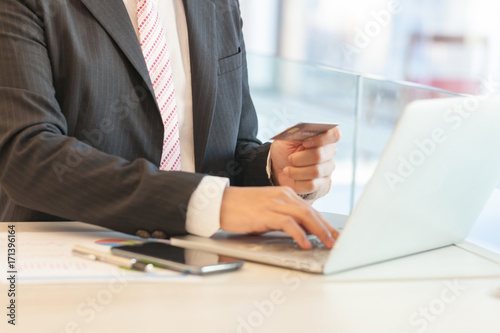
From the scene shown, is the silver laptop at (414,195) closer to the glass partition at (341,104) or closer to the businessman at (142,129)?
the businessman at (142,129)

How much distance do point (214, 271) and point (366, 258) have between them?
0.68 ft

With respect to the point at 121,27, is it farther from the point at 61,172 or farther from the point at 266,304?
the point at 266,304

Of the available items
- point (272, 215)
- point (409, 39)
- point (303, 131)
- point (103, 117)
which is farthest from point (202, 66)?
point (409, 39)

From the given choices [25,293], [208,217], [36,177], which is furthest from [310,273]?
[36,177]

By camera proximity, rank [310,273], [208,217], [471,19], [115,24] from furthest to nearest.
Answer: [471,19] < [115,24] < [208,217] < [310,273]

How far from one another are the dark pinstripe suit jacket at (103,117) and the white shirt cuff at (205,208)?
1 centimetres

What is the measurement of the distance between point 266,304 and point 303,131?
0.38 metres

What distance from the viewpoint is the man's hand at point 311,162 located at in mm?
1175

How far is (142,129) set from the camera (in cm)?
130

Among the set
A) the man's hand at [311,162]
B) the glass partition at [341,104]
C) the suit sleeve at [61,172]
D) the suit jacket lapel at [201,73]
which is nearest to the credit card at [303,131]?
the man's hand at [311,162]

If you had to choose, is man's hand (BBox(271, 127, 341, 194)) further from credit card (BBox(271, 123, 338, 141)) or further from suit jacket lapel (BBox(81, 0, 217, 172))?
suit jacket lapel (BBox(81, 0, 217, 172))

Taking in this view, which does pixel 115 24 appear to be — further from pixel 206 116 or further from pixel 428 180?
pixel 428 180

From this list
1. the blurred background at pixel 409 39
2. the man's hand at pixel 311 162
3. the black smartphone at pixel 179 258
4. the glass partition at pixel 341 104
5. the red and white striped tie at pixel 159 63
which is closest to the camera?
the black smartphone at pixel 179 258

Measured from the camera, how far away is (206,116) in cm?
137
